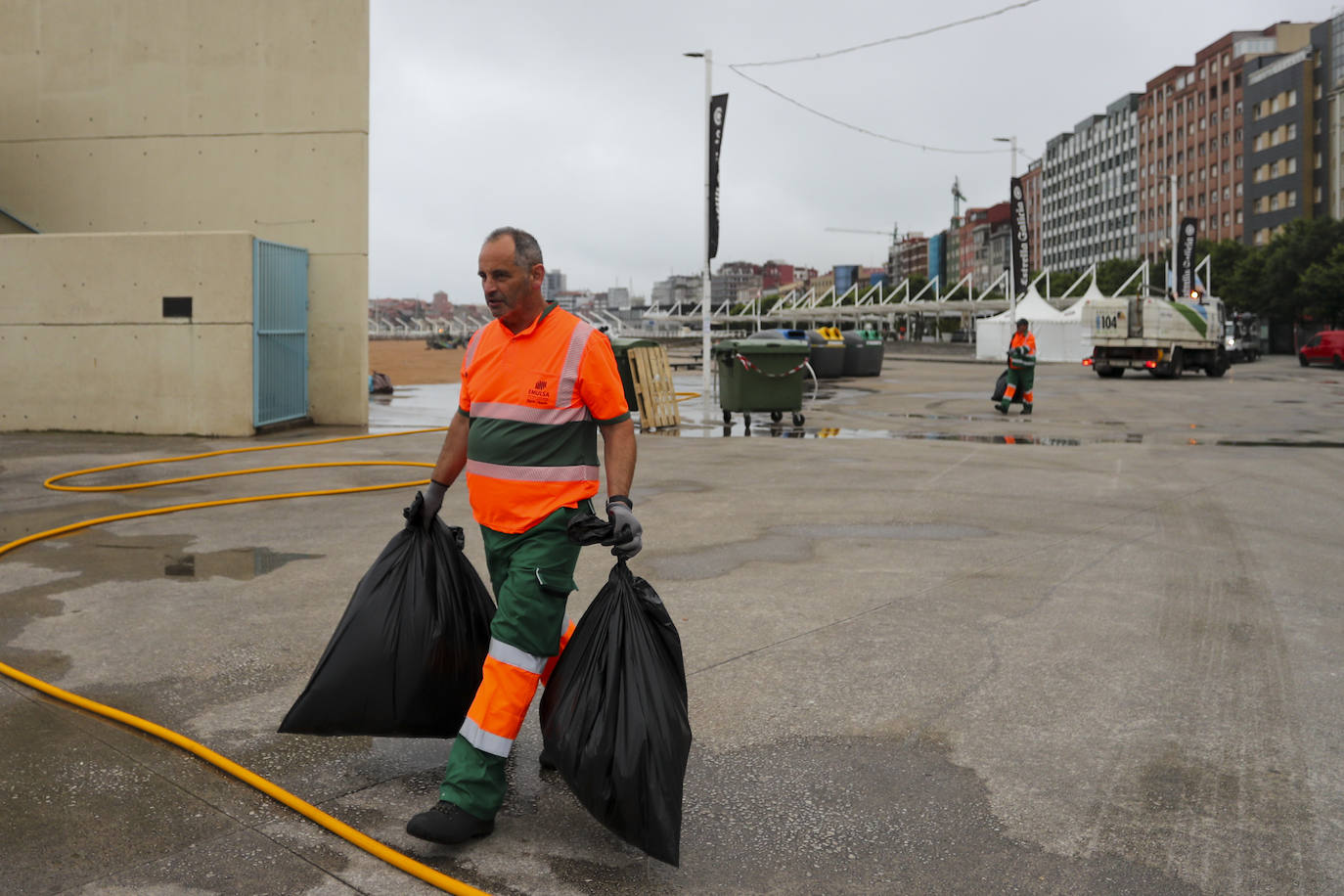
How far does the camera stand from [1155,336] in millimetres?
35750

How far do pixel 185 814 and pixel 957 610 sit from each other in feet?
12.8

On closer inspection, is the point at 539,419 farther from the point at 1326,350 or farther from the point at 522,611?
the point at 1326,350

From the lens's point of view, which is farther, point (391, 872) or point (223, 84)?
point (223, 84)

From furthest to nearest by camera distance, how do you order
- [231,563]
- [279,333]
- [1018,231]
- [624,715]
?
[1018,231] < [279,333] < [231,563] < [624,715]

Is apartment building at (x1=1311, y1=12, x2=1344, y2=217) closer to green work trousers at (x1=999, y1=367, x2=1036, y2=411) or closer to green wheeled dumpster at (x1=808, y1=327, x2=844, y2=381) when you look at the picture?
green wheeled dumpster at (x1=808, y1=327, x2=844, y2=381)

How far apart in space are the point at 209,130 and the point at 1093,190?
138 meters

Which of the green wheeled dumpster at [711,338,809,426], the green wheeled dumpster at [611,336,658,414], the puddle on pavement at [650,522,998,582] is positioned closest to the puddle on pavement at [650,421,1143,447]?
the green wheeled dumpster at [711,338,809,426]

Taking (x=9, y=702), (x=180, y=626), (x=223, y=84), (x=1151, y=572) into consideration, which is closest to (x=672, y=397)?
(x=223, y=84)

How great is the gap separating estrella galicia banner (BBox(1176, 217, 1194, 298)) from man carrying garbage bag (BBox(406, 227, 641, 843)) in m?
48.6

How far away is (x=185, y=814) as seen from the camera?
11.4ft

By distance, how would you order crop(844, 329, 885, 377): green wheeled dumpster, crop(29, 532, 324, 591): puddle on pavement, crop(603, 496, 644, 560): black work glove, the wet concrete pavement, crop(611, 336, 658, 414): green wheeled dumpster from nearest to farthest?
the wet concrete pavement → crop(603, 496, 644, 560): black work glove → crop(29, 532, 324, 591): puddle on pavement → crop(611, 336, 658, 414): green wheeled dumpster → crop(844, 329, 885, 377): green wheeled dumpster

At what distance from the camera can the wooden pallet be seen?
17.5 m

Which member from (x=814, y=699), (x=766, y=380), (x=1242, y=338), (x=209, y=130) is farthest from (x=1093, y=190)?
(x=814, y=699)

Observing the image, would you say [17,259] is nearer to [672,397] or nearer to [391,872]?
[672,397]
